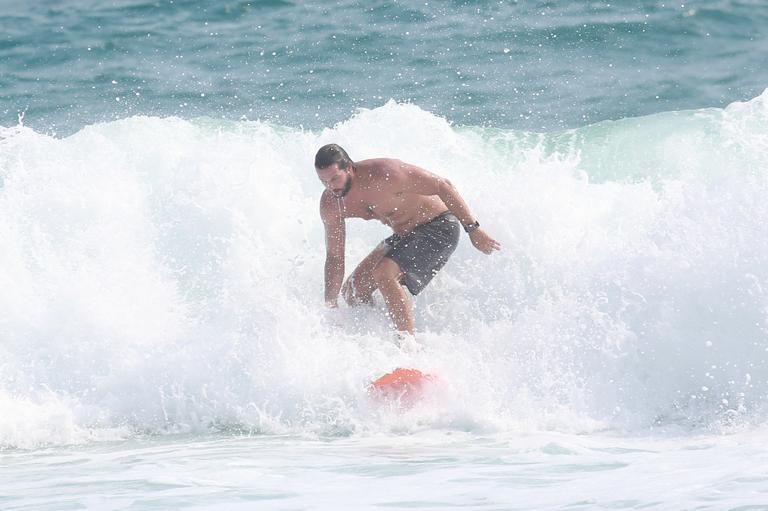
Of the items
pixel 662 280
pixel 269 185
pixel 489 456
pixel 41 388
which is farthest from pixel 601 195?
pixel 41 388

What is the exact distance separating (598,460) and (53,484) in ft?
8.37

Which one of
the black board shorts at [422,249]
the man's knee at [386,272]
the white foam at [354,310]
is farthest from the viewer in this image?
the black board shorts at [422,249]

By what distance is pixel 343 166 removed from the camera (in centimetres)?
602

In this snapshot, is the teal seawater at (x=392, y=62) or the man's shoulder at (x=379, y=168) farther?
the teal seawater at (x=392, y=62)

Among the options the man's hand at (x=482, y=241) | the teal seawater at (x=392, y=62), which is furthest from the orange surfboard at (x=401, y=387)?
the teal seawater at (x=392, y=62)

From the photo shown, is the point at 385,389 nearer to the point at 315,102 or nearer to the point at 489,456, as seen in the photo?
the point at 489,456

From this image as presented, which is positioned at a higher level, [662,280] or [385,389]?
[662,280]

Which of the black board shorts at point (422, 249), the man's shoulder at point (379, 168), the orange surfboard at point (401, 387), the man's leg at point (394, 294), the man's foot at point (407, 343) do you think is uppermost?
the man's shoulder at point (379, 168)

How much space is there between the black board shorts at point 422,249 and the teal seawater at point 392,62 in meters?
4.34

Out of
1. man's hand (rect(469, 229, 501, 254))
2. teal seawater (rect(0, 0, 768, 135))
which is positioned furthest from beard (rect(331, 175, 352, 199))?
teal seawater (rect(0, 0, 768, 135))

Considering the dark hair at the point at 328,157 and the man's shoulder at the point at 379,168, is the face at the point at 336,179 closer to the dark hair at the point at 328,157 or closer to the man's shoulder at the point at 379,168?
the dark hair at the point at 328,157

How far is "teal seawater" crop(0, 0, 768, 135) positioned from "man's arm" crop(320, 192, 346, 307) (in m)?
4.66

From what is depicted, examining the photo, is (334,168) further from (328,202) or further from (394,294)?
(394,294)

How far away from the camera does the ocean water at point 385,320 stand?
4926mm
